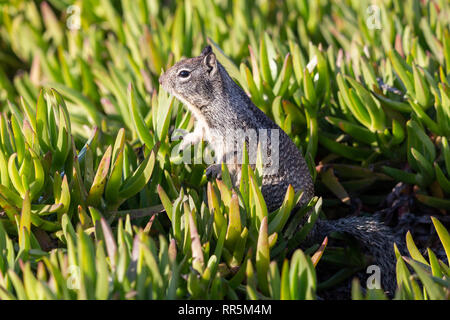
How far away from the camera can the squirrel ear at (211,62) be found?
2638 mm

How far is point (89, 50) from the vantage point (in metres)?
3.95

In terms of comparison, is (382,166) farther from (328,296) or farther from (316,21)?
(316,21)

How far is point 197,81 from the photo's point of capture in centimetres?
267

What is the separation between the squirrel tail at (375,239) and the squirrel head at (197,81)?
814 millimetres

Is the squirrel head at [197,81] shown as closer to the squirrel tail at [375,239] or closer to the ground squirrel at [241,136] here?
the ground squirrel at [241,136]

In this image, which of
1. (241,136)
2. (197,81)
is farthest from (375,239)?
(197,81)

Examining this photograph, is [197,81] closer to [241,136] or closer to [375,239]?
[241,136]

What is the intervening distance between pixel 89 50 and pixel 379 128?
219 centimetres

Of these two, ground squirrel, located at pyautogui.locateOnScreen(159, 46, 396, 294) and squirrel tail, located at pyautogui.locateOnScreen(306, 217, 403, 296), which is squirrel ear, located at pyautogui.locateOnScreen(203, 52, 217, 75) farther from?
squirrel tail, located at pyautogui.locateOnScreen(306, 217, 403, 296)

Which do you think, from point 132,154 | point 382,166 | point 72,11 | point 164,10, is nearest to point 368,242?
point 382,166

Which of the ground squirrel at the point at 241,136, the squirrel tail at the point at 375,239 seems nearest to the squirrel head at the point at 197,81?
the ground squirrel at the point at 241,136
